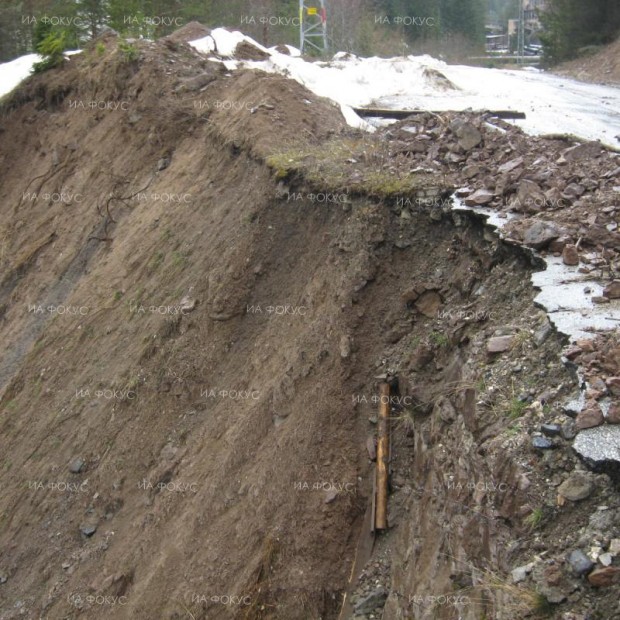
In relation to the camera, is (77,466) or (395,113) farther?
(395,113)

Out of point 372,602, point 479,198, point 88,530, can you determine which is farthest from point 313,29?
point 372,602

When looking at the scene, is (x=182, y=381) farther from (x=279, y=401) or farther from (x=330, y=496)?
(x=330, y=496)

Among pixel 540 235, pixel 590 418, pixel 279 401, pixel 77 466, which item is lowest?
pixel 77 466

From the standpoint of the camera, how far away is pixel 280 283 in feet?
30.2

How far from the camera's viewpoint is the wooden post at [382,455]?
691cm

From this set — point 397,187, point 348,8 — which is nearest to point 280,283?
point 397,187

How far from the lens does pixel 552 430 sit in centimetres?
488

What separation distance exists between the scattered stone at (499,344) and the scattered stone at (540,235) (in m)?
1.21

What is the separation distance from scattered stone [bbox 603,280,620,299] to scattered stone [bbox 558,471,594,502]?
1.97 meters

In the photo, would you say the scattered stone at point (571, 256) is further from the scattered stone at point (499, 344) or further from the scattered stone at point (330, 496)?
the scattered stone at point (330, 496)

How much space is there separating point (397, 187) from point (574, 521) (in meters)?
4.84

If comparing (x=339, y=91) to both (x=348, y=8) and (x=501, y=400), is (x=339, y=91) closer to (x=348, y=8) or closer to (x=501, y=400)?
(x=501, y=400)

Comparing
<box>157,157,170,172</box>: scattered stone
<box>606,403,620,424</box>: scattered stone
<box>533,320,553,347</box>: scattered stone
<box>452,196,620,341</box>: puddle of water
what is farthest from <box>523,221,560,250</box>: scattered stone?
<box>157,157,170,172</box>: scattered stone

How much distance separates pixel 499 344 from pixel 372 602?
248 centimetres
